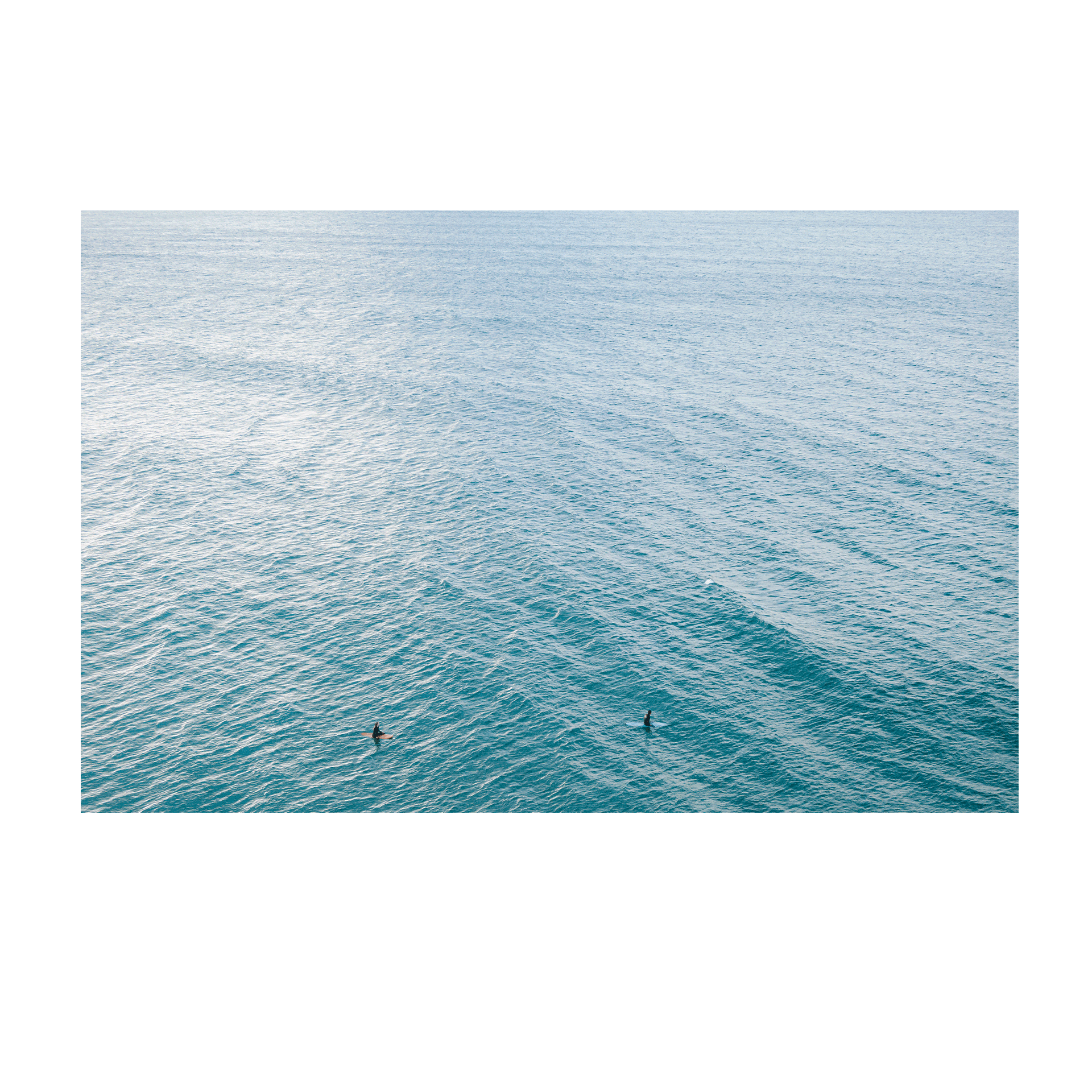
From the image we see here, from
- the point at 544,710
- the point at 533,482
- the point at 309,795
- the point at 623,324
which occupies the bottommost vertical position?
the point at 309,795

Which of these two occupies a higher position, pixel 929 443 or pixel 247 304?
pixel 247 304

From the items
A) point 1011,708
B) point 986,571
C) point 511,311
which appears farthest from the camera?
point 511,311

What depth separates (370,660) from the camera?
80.6 m

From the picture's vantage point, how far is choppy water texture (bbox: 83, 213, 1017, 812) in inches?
2736

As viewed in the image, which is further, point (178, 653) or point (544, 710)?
point (178, 653)

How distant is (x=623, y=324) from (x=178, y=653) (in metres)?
118

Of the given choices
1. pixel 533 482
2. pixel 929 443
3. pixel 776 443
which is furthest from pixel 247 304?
pixel 929 443

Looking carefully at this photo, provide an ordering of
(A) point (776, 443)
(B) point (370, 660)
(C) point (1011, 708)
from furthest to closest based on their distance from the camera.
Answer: (A) point (776, 443) → (B) point (370, 660) → (C) point (1011, 708)

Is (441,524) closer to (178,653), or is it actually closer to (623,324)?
(178,653)

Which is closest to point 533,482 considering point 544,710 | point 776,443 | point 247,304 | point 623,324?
point 776,443

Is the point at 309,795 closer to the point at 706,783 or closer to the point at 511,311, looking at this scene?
the point at 706,783

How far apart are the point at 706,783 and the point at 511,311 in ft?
449

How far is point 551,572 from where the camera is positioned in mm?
93812

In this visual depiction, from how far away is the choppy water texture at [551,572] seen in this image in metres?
69.5
